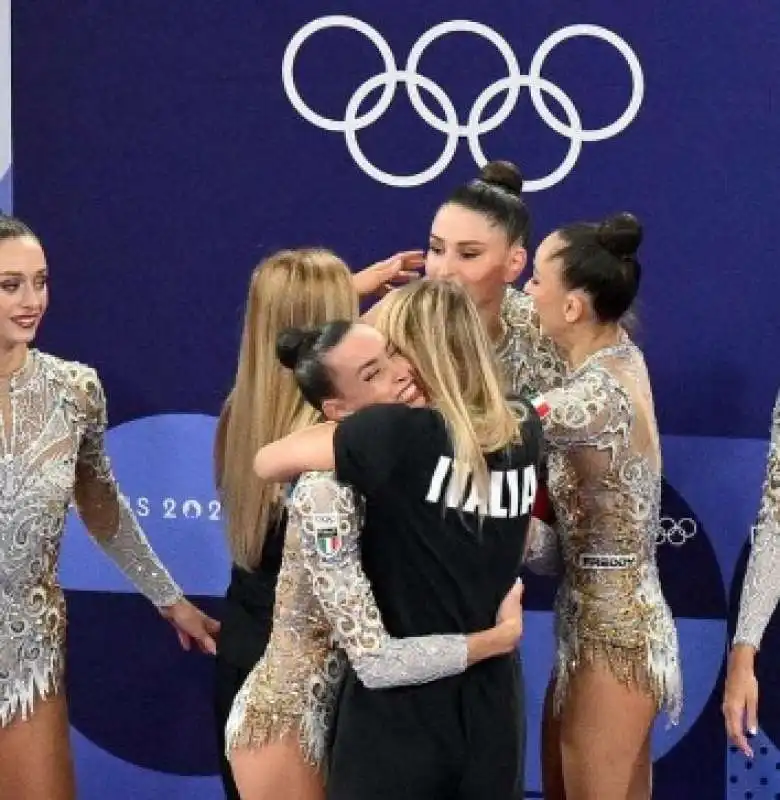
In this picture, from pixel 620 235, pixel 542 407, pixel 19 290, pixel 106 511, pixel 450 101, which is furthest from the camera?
pixel 450 101

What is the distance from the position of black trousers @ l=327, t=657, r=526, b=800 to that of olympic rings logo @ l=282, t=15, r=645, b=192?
1757 mm

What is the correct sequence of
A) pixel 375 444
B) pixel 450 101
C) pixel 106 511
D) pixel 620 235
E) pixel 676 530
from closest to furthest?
pixel 375 444
pixel 620 235
pixel 106 511
pixel 450 101
pixel 676 530

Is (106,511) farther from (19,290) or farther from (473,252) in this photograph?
(473,252)

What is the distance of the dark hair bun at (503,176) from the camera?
12.2 feet

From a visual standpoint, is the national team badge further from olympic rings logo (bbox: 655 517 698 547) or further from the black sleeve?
olympic rings logo (bbox: 655 517 698 547)

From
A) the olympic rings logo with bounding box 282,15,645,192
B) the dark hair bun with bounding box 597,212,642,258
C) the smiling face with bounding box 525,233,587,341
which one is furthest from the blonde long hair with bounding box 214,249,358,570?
the olympic rings logo with bounding box 282,15,645,192

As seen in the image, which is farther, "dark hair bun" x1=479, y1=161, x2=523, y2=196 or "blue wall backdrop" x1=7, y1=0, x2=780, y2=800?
"blue wall backdrop" x1=7, y1=0, x2=780, y2=800

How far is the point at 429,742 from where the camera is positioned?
8.48ft

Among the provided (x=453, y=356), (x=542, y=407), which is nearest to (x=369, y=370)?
(x=453, y=356)

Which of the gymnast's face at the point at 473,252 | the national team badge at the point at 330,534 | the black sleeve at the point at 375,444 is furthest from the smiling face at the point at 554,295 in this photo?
the national team badge at the point at 330,534

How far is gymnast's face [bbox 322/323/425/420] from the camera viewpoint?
264cm

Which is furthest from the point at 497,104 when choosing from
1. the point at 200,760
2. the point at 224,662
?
the point at 200,760

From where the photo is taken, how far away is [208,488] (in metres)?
4.32

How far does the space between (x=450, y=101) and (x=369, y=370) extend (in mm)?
1576
